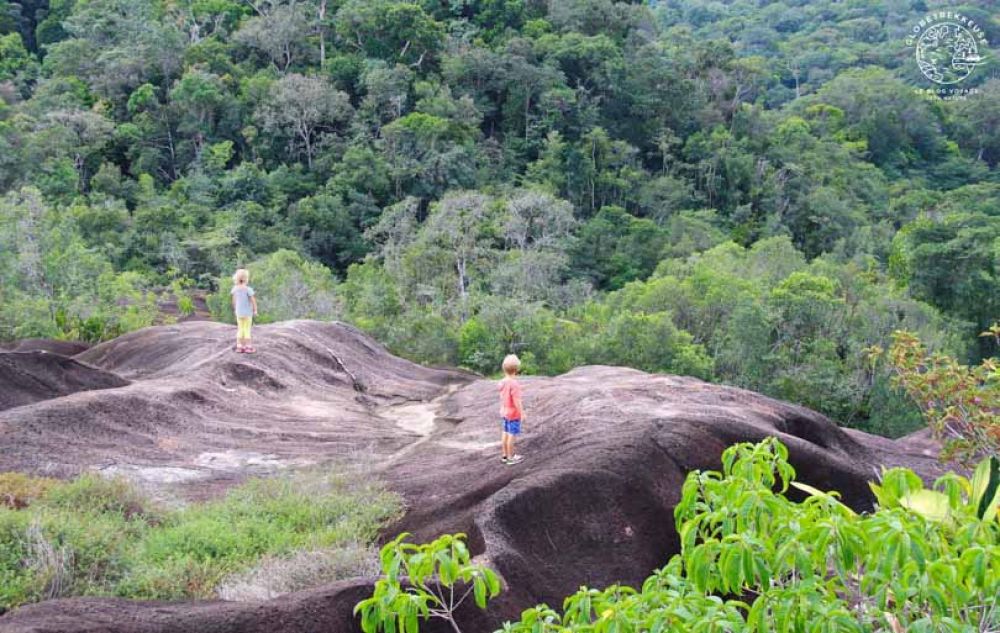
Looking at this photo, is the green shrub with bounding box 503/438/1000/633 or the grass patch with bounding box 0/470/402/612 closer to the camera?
the green shrub with bounding box 503/438/1000/633

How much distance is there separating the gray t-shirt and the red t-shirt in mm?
6699

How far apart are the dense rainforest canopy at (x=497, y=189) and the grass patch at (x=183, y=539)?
17.0 metres

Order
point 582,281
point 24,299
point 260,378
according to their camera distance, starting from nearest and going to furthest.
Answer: point 260,378, point 24,299, point 582,281

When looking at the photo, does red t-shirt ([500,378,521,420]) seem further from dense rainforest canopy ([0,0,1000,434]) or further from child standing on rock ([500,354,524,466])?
dense rainforest canopy ([0,0,1000,434])

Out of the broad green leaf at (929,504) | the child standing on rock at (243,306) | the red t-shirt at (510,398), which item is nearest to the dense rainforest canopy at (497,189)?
the child standing on rock at (243,306)

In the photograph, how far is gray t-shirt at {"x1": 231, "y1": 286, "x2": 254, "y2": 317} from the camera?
15688 mm

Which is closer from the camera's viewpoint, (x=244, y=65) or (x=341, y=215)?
(x=341, y=215)

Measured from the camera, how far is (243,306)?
1592 centimetres

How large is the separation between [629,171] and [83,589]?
46.0m

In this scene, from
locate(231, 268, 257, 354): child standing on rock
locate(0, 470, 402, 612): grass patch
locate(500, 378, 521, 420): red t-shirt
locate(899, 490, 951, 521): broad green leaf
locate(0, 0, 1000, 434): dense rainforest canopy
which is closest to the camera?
locate(899, 490, 951, 521): broad green leaf

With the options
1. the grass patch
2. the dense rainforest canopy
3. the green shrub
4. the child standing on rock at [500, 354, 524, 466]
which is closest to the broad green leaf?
the green shrub

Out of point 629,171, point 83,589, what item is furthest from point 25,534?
point 629,171

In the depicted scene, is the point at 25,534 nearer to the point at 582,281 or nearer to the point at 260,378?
the point at 260,378

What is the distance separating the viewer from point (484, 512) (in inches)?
369
